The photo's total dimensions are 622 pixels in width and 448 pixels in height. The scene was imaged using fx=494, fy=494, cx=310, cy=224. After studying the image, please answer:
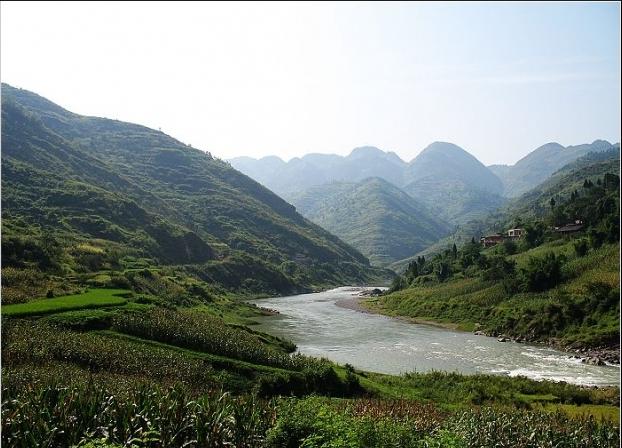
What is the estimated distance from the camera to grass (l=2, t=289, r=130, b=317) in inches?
1499

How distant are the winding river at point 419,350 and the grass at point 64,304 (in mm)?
22258

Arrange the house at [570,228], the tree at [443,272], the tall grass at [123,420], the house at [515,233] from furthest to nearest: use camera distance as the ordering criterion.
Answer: the house at [515,233], the tree at [443,272], the house at [570,228], the tall grass at [123,420]

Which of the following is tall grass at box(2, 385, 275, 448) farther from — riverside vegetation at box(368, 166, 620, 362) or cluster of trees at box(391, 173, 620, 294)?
cluster of trees at box(391, 173, 620, 294)

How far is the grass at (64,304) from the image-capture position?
3806 centimetres

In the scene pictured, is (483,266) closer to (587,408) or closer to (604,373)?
(604,373)

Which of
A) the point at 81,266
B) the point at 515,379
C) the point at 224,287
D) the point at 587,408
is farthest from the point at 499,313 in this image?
the point at 224,287

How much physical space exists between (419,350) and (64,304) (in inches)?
1565

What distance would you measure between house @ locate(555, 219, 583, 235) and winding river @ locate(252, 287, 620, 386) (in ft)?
159

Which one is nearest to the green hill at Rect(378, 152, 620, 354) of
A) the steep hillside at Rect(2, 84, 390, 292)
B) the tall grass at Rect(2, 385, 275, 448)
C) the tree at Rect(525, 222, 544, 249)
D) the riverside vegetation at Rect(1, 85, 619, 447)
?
the tree at Rect(525, 222, 544, 249)

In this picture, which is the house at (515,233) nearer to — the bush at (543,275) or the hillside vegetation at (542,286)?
the hillside vegetation at (542,286)

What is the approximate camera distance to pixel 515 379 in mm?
41719

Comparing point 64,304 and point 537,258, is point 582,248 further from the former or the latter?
point 64,304

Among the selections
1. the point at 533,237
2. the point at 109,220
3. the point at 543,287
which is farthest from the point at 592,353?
the point at 109,220

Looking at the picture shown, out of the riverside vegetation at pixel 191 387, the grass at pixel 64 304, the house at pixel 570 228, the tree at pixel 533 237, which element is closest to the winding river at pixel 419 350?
the riverside vegetation at pixel 191 387
